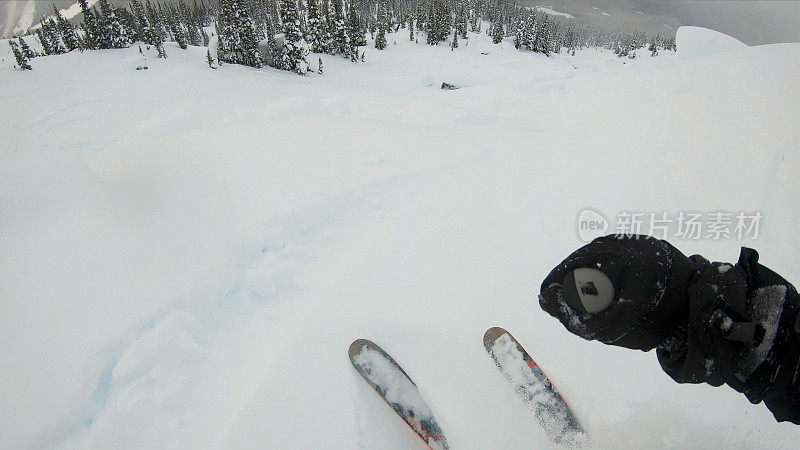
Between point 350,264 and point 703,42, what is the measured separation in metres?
22.6

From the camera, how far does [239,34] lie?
31953 mm

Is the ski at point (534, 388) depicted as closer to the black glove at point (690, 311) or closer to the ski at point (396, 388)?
the ski at point (396, 388)

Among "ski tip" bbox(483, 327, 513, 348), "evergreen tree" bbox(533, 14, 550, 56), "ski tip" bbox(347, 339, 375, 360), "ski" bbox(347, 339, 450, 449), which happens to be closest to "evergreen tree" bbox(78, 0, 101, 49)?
"ski tip" bbox(347, 339, 375, 360)

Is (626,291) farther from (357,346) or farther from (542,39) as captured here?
(542,39)

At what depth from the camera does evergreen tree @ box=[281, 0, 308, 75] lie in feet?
103

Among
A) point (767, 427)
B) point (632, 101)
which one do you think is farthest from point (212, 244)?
point (632, 101)

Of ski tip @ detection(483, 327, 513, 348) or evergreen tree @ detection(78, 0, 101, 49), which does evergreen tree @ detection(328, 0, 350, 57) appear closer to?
evergreen tree @ detection(78, 0, 101, 49)

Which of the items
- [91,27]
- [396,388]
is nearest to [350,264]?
[396,388]

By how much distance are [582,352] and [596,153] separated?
3753mm

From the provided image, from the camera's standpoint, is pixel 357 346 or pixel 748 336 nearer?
pixel 748 336

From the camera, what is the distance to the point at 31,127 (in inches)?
531

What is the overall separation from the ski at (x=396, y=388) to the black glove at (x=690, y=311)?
72.8 inches

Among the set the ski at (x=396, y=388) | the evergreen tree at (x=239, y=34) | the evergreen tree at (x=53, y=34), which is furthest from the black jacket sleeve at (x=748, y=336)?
the evergreen tree at (x=53, y=34)
